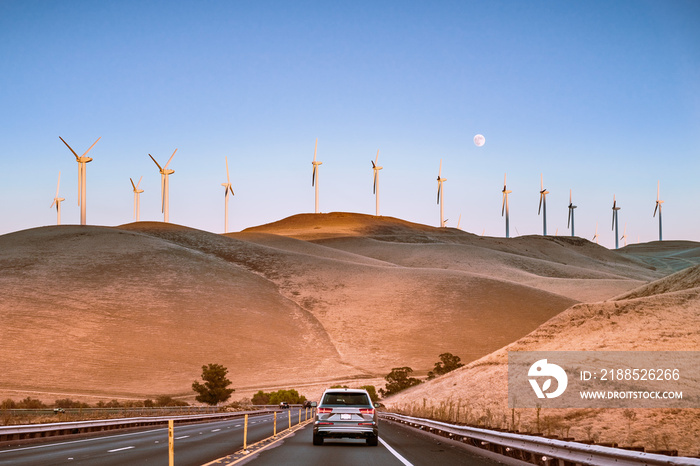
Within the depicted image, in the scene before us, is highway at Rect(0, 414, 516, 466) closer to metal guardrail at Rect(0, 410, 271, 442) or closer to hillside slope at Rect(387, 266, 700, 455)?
metal guardrail at Rect(0, 410, 271, 442)

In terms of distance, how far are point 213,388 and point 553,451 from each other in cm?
7422

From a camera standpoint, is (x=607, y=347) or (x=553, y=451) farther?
(x=607, y=347)

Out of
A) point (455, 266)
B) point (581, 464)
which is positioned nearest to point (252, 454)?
point (581, 464)

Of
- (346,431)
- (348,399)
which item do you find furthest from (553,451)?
(348,399)

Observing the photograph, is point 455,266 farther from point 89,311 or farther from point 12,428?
point 12,428

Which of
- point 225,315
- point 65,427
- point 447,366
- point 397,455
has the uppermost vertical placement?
point 225,315

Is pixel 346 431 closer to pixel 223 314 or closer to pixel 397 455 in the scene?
pixel 397 455

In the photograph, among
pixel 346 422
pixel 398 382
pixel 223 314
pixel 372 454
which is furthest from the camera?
pixel 223 314

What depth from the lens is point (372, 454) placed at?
835 inches

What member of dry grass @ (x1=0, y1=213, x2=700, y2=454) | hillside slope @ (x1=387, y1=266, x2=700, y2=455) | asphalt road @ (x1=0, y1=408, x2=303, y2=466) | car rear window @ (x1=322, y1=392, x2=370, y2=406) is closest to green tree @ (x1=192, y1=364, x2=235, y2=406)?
dry grass @ (x1=0, y1=213, x2=700, y2=454)

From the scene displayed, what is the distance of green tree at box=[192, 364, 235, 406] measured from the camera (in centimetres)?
8609

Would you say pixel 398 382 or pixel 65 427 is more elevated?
pixel 65 427

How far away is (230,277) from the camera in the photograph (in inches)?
5625

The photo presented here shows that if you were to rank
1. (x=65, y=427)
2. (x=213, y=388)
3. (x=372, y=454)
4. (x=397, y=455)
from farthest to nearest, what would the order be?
(x=213, y=388) → (x=65, y=427) → (x=372, y=454) → (x=397, y=455)
